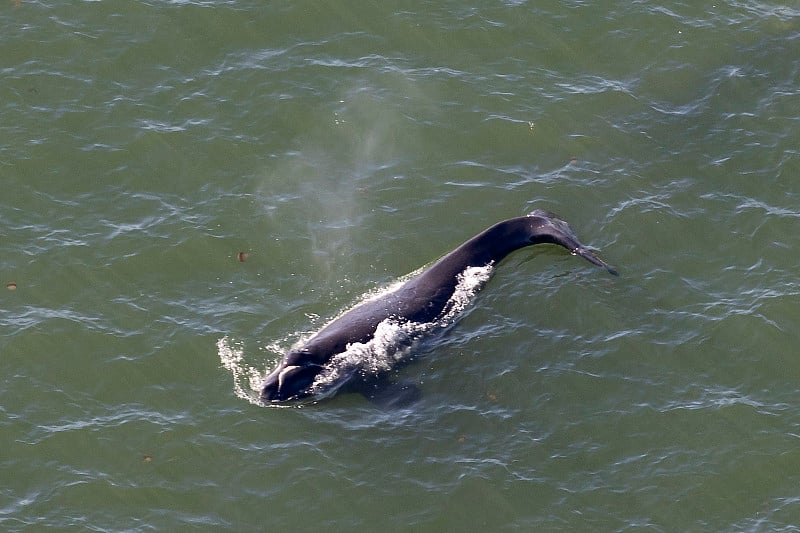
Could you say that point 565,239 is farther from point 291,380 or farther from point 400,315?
point 291,380

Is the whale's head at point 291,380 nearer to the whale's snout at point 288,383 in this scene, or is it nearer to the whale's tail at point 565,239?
the whale's snout at point 288,383

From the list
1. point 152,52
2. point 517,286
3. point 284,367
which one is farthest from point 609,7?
point 284,367

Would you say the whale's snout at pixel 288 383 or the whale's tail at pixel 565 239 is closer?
the whale's snout at pixel 288 383

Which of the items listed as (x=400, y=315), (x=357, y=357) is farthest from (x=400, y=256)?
(x=357, y=357)

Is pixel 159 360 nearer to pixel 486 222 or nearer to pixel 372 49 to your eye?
pixel 486 222

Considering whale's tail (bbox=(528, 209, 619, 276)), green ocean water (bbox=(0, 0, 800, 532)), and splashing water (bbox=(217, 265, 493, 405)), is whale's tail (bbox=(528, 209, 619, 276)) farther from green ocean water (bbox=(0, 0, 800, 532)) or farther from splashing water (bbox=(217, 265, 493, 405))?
splashing water (bbox=(217, 265, 493, 405))

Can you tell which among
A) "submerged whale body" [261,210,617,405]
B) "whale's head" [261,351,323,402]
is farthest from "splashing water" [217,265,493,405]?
"whale's head" [261,351,323,402]

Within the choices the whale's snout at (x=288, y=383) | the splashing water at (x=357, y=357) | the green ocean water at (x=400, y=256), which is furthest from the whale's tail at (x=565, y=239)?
the whale's snout at (x=288, y=383)
